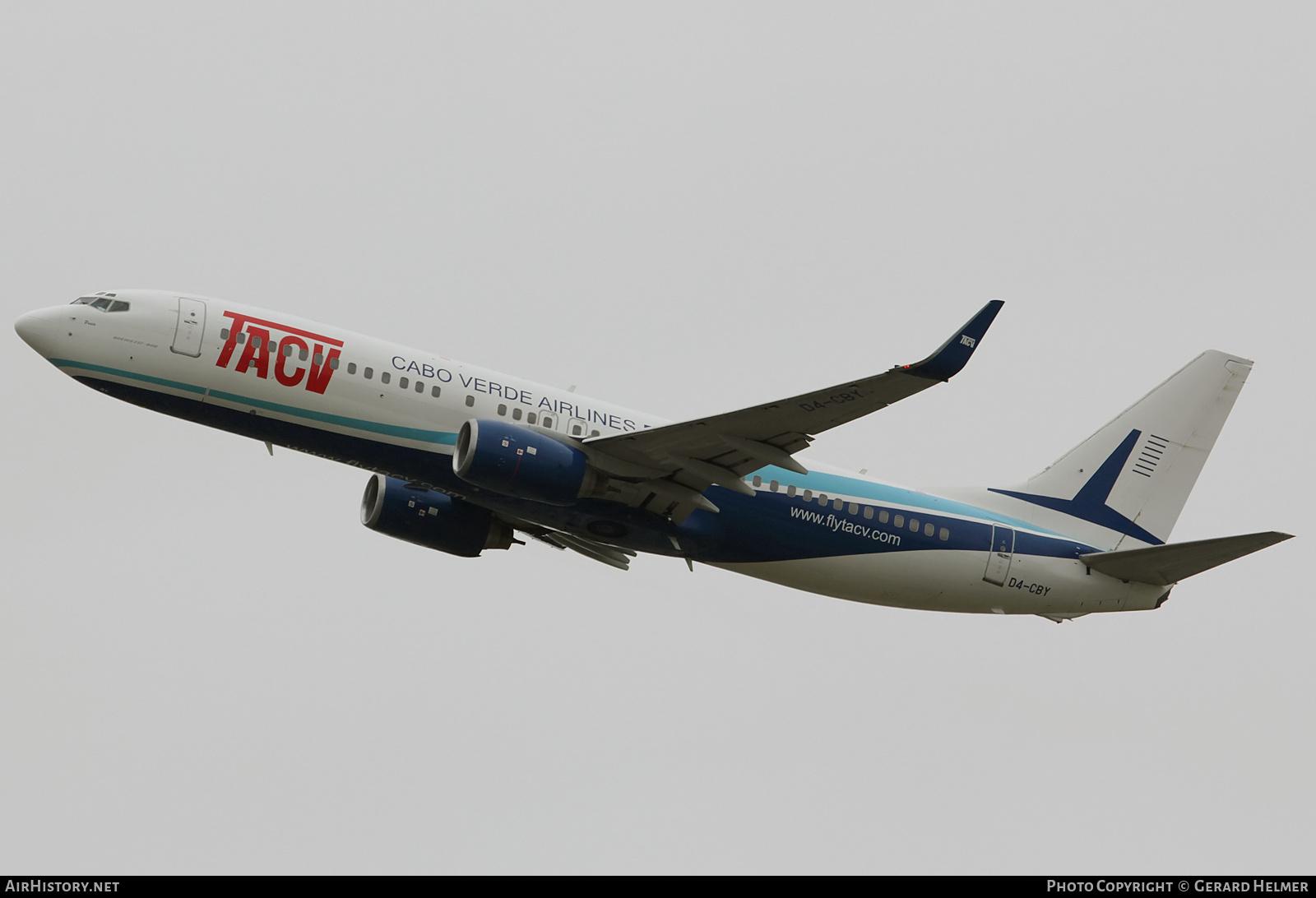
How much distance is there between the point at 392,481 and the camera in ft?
125

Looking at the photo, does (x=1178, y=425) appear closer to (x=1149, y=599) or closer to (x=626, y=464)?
(x=1149, y=599)

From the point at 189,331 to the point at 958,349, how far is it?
17377 millimetres

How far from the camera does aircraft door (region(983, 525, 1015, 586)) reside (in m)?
37.4

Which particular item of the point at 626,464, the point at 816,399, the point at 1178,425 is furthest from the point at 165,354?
the point at 1178,425

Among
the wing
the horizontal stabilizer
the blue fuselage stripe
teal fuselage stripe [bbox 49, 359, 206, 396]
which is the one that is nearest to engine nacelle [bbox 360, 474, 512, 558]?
the blue fuselage stripe

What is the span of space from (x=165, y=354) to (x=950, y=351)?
17.6m

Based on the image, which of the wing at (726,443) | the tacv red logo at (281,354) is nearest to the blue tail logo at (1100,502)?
the wing at (726,443)

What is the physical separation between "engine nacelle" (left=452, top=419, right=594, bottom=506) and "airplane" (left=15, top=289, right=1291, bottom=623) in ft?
0.17

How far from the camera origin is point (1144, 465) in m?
41.1

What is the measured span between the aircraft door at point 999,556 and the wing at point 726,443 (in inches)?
309

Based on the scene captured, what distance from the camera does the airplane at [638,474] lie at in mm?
31297

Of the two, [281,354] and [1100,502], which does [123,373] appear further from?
[1100,502]

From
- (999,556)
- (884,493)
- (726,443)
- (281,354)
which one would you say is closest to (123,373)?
(281,354)

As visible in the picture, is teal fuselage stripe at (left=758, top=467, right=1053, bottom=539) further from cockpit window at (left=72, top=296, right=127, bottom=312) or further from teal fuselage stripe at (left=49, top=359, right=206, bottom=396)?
cockpit window at (left=72, top=296, right=127, bottom=312)
